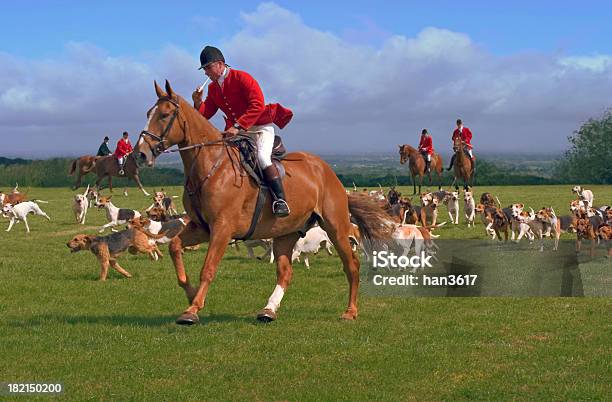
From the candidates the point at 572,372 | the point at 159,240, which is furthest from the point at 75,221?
the point at 572,372

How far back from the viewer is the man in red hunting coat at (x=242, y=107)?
9.47m

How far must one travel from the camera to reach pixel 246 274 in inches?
575

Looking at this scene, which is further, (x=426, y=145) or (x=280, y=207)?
(x=426, y=145)

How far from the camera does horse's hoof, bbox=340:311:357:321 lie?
33.2 feet

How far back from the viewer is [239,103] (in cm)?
981

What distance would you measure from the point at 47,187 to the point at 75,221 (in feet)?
69.3

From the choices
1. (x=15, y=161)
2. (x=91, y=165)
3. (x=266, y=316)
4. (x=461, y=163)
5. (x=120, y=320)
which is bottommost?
(x=120, y=320)

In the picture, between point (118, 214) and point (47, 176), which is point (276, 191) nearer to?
point (118, 214)

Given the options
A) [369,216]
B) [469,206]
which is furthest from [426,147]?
[369,216]

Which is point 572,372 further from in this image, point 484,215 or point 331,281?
point 484,215

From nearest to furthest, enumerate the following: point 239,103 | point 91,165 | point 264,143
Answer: point 264,143 < point 239,103 < point 91,165

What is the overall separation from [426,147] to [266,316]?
Answer: 25.8 m

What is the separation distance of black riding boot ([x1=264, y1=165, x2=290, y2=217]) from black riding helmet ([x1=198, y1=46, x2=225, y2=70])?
136 centimetres

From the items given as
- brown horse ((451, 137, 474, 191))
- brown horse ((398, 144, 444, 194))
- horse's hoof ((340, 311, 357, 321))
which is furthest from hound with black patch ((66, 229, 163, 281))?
brown horse ((398, 144, 444, 194))
